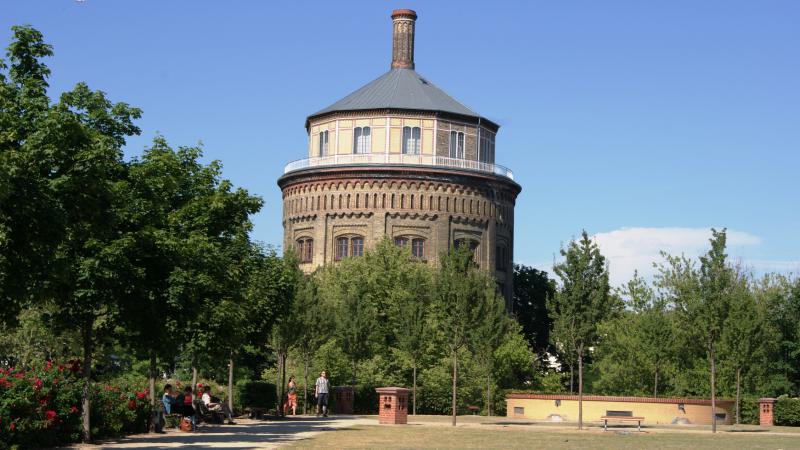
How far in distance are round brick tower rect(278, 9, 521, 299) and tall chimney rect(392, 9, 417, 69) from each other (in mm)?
5139

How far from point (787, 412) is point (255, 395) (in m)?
20.1

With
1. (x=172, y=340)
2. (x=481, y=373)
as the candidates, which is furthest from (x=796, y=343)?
(x=172, y=340)

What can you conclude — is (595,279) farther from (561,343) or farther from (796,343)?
(796,343)

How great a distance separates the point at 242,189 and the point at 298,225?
45.4 m

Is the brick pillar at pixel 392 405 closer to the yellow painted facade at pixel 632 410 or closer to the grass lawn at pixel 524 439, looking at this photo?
the grass lawn at pixel 524 439

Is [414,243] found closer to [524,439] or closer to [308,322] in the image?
[308,322]

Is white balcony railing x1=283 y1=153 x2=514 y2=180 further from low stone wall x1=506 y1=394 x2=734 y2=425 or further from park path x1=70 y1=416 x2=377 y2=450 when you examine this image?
park path x1=70 y1=416 x2=377 y2=450

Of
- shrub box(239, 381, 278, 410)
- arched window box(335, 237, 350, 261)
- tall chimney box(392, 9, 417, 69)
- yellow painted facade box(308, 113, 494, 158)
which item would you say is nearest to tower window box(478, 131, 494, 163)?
yellow painted facade box(308, 113, 494, 158)

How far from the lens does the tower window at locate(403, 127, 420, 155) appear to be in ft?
255

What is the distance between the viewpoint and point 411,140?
7800cm

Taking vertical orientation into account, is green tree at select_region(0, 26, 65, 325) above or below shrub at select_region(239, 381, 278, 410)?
above

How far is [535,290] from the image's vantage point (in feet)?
314

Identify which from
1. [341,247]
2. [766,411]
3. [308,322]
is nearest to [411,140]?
[341,247]

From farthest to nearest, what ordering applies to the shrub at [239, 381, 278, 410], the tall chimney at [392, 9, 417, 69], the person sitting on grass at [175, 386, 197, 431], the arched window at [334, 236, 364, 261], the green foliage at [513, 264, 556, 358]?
the green foliage at [513, 264, 556, 358] < the tall chimney at [392, 9, 417, 69] < the arched window at [334, 236, 364, 261] < the shrub at [239, 381, 278, 410] < the person sitting on grass at [175, 386, 197, 431]
